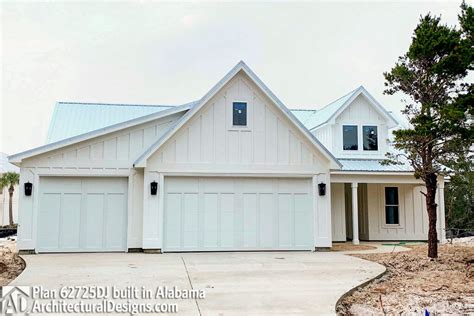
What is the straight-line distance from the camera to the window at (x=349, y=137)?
16.9 m

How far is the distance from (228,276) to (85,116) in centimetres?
1132

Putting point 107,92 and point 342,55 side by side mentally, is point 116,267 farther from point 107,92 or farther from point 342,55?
point 107,92

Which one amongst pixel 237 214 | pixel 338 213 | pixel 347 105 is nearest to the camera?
pixel 237 214

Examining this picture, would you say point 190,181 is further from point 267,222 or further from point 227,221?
point 267,222

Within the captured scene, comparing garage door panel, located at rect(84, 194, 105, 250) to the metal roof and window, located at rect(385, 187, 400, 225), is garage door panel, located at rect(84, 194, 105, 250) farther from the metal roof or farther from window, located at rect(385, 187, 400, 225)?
window, located at rect(385, 187, 400, 225)

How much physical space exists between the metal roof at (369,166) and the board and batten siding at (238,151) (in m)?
2.74

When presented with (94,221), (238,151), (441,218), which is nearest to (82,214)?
(94,221)

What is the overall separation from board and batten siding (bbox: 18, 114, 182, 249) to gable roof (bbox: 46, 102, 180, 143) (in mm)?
3354

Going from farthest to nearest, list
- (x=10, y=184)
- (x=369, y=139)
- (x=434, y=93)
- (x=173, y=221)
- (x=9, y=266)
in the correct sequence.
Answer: (x=10, y=184)
(x=369, y=139)
(x=173, y=221)
(x=434, y=93)
(x=9, y=266)

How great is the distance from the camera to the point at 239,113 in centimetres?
1305

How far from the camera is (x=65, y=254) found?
12.0m

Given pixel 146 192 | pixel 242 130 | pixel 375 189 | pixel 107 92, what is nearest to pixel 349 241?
pixel 375 189

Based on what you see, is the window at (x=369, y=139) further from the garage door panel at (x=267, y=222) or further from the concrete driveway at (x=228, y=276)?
the concrete driveway at (x=228, y=276)

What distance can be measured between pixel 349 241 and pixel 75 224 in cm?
988
